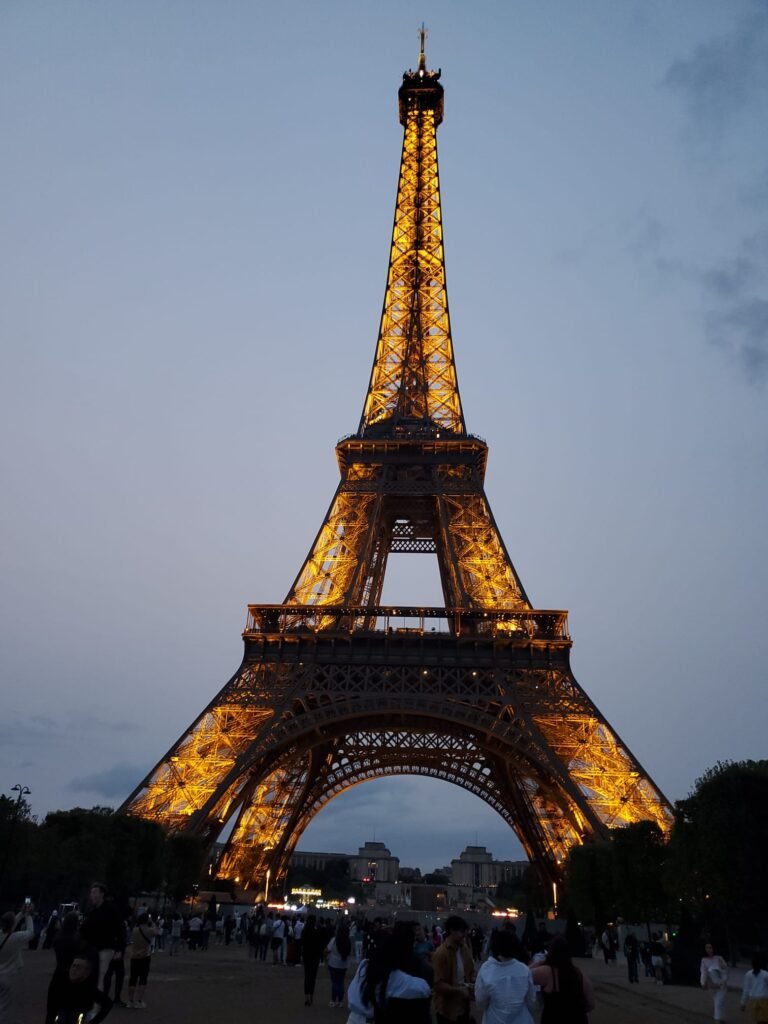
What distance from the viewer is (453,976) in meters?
7.47

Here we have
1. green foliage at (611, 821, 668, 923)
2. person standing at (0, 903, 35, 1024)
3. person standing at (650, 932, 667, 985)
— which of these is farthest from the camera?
green foliage at (611, 821, 668, 923)

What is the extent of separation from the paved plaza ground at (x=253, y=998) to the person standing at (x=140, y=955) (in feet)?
0.99

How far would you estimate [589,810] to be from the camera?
35.4 meters

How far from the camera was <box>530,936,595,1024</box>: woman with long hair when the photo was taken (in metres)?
6.66

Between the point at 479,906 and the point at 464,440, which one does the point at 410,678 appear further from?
the point at 479,906

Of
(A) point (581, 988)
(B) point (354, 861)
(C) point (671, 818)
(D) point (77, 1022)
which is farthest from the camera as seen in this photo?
(B) point (354, 861)

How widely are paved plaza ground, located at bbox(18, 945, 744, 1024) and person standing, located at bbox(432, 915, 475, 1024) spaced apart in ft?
23.9

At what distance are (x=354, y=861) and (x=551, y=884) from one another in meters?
120

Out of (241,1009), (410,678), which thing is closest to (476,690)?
(410,678)

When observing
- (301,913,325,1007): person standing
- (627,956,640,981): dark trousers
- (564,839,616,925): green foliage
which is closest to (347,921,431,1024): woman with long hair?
(301,913,325,1007): person standing

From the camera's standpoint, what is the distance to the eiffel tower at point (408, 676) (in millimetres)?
37250

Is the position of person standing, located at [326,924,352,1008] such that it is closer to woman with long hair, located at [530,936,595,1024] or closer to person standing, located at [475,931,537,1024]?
woman with long hair, located at [530,936,595,1024]

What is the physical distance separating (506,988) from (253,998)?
1368cm

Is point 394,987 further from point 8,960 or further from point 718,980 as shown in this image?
point 718,980
